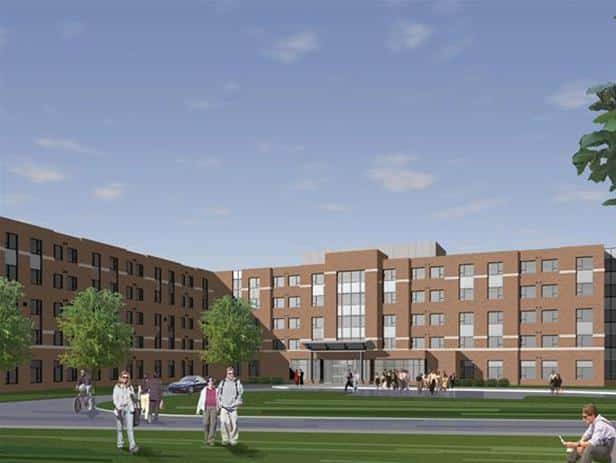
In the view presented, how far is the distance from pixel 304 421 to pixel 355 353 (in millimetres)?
72569

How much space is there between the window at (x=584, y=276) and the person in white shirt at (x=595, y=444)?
274ft

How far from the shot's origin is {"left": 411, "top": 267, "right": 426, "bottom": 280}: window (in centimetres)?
10456

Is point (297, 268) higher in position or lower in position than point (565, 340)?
higher

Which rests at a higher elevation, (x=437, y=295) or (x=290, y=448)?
(x=437, y=295)

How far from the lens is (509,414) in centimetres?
3888

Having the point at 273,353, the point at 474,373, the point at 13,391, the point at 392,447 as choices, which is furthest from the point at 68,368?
the point at 392,447

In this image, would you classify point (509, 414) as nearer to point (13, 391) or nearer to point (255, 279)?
point (13, 391)

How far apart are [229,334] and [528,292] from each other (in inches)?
1377

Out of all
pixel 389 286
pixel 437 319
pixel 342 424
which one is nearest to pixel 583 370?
→ pixel 437 319

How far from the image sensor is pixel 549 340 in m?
96.8

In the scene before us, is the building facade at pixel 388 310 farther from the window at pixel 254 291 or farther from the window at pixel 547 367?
the window at pixel 254 291

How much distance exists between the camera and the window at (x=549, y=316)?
96.6 meters

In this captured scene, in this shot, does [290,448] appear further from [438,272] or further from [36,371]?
Result: [438,272]

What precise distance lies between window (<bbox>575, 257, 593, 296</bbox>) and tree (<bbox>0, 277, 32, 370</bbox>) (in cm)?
6042
